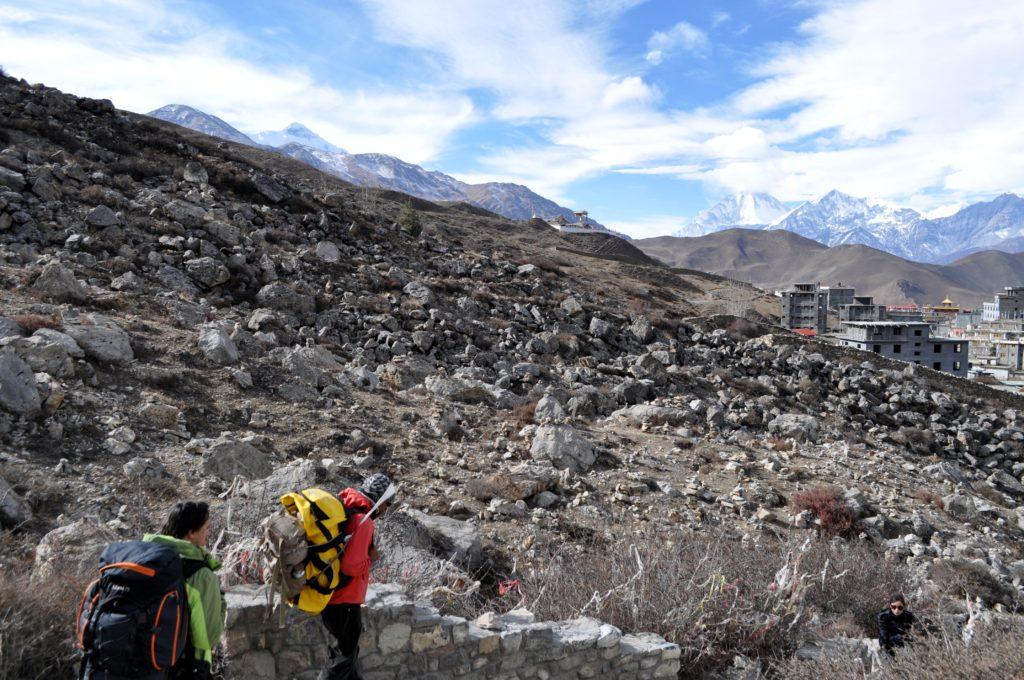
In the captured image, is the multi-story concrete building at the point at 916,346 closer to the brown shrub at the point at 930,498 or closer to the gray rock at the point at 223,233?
the brown shrub at the point at 930,498

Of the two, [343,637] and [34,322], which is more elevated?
[34,322]

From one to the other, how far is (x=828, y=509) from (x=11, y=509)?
932 cm

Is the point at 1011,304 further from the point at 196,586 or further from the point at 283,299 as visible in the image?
the point at 196,586

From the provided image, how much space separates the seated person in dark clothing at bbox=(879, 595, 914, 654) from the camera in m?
5.41

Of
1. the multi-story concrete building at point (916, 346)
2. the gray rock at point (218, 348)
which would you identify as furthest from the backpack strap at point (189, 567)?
the multi-story concrete building at point (916, 346)

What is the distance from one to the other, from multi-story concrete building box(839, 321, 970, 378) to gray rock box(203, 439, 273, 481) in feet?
127

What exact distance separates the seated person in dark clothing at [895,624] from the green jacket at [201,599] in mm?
5526

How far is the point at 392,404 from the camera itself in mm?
10047

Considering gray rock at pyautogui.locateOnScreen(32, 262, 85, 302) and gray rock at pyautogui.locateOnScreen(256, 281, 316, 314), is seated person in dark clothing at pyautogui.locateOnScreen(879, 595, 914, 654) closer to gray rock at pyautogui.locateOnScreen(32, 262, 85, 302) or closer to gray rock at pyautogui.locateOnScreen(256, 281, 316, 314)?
gray rock at pyautogui.locateOnScreen(256, 281, 316, 314)

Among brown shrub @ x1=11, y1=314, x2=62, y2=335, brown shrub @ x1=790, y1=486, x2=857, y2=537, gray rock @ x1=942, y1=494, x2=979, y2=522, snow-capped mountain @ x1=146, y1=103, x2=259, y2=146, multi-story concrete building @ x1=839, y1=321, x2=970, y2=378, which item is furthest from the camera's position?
snow-capped mountain @ x1=146, y1=103, x2=259, y2=146

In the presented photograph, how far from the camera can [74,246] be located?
484 inches

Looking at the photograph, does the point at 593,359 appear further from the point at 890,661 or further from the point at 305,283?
the point at 890,661

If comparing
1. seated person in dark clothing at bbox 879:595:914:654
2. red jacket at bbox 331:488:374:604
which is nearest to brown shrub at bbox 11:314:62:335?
red jacket at bbox 331:488:374:604

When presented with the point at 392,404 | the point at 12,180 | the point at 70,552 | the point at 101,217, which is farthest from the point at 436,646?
the point at 12,180
